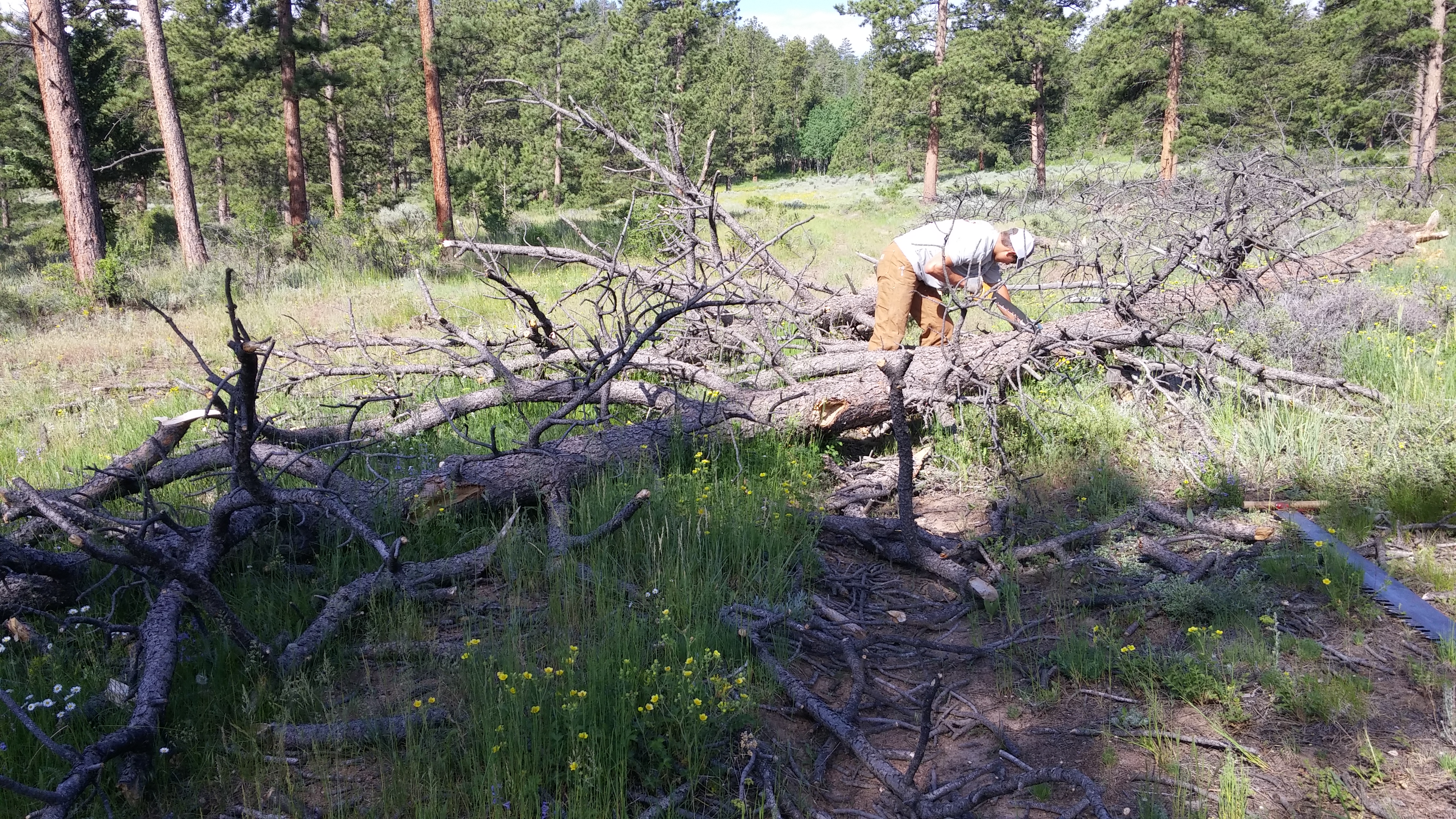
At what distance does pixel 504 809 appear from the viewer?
96.3 inches

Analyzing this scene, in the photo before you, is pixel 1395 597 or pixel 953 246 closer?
pixel 1395 597

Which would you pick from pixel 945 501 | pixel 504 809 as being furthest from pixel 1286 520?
pixel 504 809

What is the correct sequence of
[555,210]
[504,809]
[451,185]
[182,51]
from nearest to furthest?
1. [504,809]
2. [451,185]
3. [182,51]
4. [555,210]

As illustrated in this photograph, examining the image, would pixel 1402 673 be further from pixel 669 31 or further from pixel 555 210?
pixel 669 31

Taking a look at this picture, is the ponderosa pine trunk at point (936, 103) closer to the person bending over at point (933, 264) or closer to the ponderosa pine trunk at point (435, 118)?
the ponderosa pine trunk at point (435, 118)

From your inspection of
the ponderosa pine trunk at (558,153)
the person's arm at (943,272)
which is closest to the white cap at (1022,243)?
the person's arm at (943,272)

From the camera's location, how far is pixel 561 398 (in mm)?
5586

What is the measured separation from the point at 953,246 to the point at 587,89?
34624 mm

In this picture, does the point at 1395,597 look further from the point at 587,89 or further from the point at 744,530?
the point at 587,89

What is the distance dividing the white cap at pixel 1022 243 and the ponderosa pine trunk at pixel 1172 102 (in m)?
22.0

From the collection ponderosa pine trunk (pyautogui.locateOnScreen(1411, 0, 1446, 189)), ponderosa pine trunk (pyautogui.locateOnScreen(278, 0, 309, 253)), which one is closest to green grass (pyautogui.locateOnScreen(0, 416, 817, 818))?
ponderosa pine trunk (pyautogui.locateOnScreen(278, 0, 309, 253))

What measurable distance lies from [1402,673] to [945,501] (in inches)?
101

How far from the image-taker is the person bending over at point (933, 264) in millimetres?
6980

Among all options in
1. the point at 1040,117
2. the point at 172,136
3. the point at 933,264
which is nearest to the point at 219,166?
the point at 172,136
